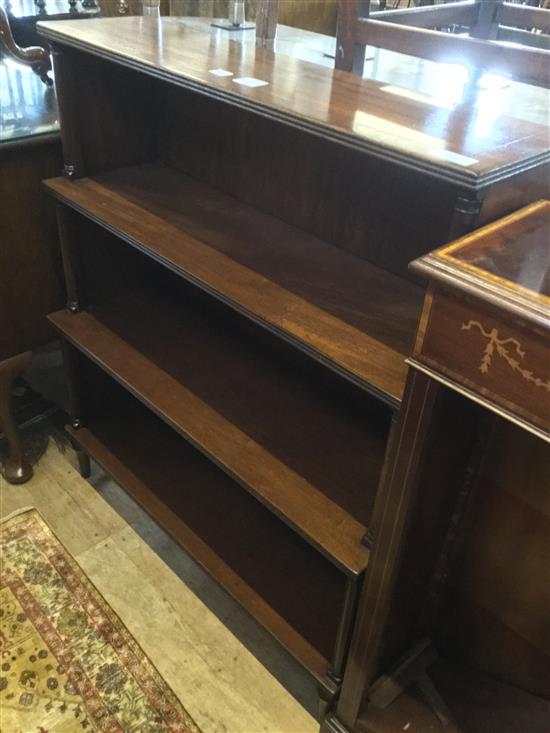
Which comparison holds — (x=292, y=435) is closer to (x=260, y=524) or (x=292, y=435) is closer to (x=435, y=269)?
(x=260, y=524)

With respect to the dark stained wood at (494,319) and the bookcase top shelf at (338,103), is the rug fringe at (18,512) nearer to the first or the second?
the bookcase top shelf at (338,103)

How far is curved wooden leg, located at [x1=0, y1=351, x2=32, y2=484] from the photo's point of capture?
4.95 feet

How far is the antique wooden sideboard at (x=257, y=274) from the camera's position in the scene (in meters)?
0.89

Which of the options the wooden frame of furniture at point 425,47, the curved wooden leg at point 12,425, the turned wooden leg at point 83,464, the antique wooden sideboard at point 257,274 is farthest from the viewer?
the turned wooden leg at point 83,464

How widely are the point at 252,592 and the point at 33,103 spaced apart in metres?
1.20

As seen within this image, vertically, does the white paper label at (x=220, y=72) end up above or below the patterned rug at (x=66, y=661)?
above

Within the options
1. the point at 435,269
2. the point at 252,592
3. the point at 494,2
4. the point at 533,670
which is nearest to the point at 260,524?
the point at 252,592

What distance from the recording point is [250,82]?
96 cm

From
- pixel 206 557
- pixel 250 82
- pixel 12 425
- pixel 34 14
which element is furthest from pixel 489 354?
pixel 34 14

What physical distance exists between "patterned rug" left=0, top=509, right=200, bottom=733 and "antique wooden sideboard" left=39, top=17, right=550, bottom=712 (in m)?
0.24

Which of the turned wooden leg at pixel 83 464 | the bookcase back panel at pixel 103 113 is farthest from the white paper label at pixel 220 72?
the turned wooden leg at pixel 83 464

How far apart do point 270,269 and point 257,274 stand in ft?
0.09

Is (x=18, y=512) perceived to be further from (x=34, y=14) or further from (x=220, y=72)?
(x=34, y=14)

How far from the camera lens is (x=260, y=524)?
1380 millimetres
